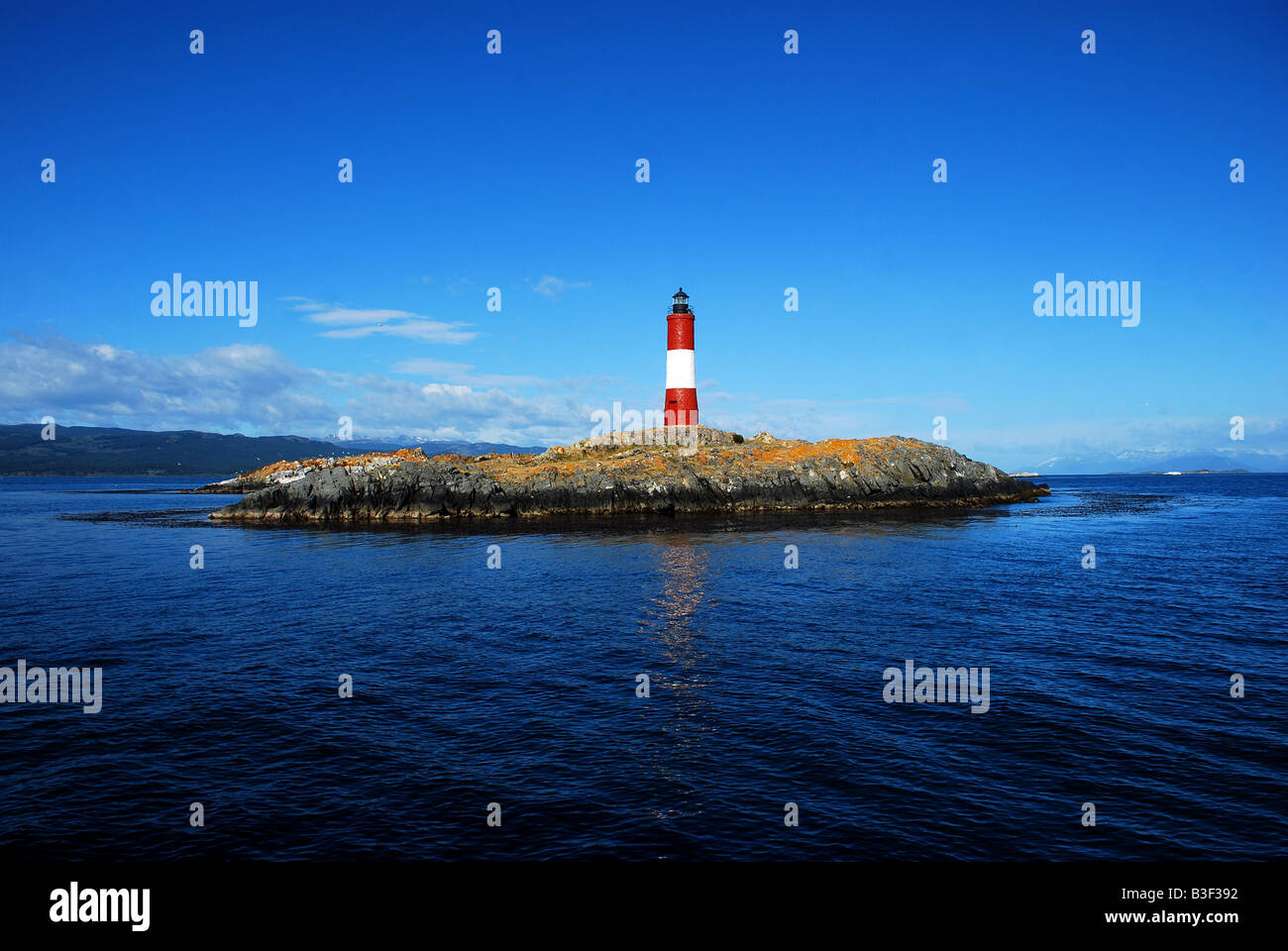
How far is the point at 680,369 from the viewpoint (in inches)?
3497

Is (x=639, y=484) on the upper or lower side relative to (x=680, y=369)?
lower

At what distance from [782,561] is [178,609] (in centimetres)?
3058

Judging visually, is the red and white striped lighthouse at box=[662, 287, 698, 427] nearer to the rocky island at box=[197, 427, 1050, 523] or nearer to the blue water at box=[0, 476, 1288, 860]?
the rocky island at box=[197, 427, 1050, 523]

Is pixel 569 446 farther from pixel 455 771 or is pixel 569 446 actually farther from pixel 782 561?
pixel 455 771

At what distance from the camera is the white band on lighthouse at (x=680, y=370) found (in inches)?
3479

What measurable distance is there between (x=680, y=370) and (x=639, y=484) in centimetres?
1852

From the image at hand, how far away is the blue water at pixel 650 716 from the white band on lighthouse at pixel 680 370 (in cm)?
5130

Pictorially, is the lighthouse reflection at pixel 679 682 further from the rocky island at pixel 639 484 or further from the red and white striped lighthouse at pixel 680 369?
the red and white striped lighthouse at pixel 680 369

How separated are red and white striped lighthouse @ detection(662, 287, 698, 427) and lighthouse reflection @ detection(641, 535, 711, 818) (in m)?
50.5

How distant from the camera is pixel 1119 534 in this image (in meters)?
59.8

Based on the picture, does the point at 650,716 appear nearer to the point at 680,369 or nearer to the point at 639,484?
the point at 639,484

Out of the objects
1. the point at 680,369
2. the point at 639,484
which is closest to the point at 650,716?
the point at 639,484

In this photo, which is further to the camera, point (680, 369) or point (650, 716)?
point (680, 369)
